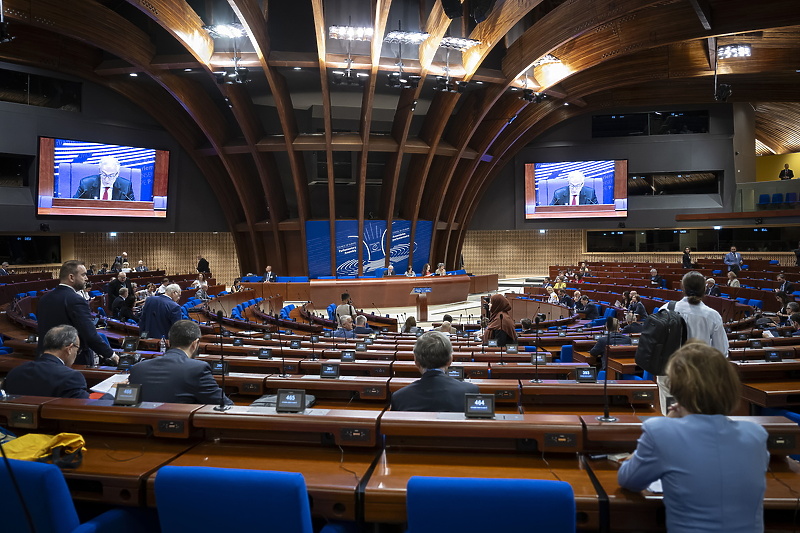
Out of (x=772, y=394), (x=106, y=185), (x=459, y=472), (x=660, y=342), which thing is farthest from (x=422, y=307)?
(x=459, y=472)

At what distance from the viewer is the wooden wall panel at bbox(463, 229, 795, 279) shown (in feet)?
89.0

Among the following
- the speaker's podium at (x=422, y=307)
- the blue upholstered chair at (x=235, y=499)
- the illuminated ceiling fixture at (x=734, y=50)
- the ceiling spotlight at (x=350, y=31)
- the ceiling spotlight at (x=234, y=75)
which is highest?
the illuminated ceiling fixture at (x=734, y=50)

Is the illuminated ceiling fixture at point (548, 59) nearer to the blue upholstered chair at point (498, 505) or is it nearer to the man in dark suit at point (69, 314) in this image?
the man in dark suit at point (69, 314)

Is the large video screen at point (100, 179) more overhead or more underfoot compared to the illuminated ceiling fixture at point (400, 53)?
more underfoot

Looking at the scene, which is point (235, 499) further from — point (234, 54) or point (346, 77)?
point (234, 54)

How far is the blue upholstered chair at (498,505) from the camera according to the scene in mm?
1793

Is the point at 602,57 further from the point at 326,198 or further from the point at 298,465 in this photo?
the point at 298,465

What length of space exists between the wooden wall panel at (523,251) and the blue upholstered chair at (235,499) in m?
26.0

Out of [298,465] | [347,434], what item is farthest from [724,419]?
[298,465]

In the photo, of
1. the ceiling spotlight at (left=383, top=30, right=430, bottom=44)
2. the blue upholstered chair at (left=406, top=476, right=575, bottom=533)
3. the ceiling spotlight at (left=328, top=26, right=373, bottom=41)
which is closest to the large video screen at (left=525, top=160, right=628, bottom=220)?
the ceiling spotlight at (left=383, top=30, right=430, bottom=44)

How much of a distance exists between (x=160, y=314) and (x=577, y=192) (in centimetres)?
2216

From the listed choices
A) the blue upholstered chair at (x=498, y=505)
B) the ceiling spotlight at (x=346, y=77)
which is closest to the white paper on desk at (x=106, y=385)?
the blue upholstered chair at (x=498, y=505)

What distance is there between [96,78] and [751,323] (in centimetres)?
2019

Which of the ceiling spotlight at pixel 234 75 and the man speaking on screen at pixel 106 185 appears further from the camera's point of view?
the man speaking on screen at pixel 106 185
